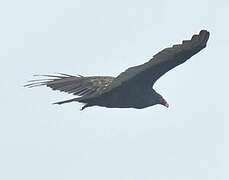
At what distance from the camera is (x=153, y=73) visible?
35750 millimetres

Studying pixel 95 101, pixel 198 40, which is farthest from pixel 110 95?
pixel 198 40

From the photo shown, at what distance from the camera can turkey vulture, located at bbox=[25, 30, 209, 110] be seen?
34.8 metres

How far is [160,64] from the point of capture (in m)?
35.2

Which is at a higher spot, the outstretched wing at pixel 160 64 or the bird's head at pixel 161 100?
the outstretched wing at pixel 160 64

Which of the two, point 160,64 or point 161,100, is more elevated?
point 160,64

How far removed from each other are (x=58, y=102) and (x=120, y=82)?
62.8 inches

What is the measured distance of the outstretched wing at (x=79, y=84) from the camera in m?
37.6

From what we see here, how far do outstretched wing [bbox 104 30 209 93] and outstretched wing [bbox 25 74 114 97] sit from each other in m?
1.24

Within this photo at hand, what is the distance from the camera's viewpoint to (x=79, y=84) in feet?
126

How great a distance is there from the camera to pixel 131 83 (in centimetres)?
3619

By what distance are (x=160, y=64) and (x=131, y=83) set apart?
4.12 feet

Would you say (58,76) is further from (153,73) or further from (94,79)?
(153,73)

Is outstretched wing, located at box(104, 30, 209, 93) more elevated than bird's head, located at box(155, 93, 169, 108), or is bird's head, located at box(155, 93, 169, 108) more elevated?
outstretched wing, located at box(104, 30, 209, 93)

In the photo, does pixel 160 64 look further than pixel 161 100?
No
